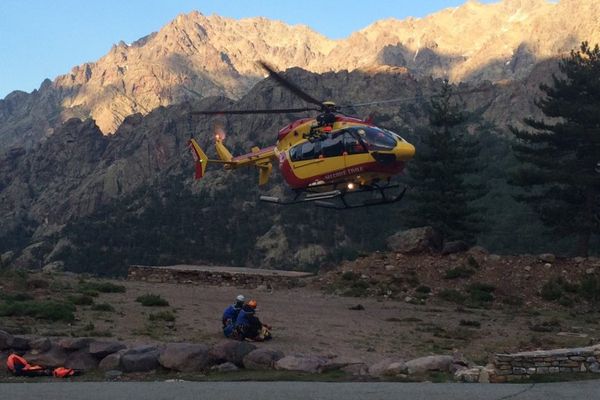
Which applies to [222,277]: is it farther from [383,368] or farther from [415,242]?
[383,368]

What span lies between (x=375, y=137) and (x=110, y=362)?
41.0 feet

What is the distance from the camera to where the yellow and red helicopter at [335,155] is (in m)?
23.1

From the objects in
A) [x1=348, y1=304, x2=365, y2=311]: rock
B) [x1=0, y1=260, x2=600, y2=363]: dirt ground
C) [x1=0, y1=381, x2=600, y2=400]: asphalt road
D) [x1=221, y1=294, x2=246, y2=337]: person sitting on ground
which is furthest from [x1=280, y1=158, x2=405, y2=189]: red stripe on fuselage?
[x1=0, y1=381, x2=600, y2=400]: asphalt road

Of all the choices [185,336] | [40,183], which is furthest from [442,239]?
[40,183]

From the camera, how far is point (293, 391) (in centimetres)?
1129

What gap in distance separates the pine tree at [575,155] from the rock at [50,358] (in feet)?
95.2

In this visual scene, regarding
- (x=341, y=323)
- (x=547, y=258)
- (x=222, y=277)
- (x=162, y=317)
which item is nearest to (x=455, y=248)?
(x=547, y=258)

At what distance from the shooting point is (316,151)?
24.6 meters

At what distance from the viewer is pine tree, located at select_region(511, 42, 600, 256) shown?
35.8 m

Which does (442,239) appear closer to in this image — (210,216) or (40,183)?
(210,216)

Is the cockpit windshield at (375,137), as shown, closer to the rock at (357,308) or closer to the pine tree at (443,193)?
the rock at (357,308)

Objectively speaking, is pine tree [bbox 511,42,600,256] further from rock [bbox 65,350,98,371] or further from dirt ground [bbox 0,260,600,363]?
rock [bbox 65,350,98,371]

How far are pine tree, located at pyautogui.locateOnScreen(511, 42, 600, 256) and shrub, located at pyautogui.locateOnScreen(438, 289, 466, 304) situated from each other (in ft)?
33.3

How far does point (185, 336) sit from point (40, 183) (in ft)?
552
